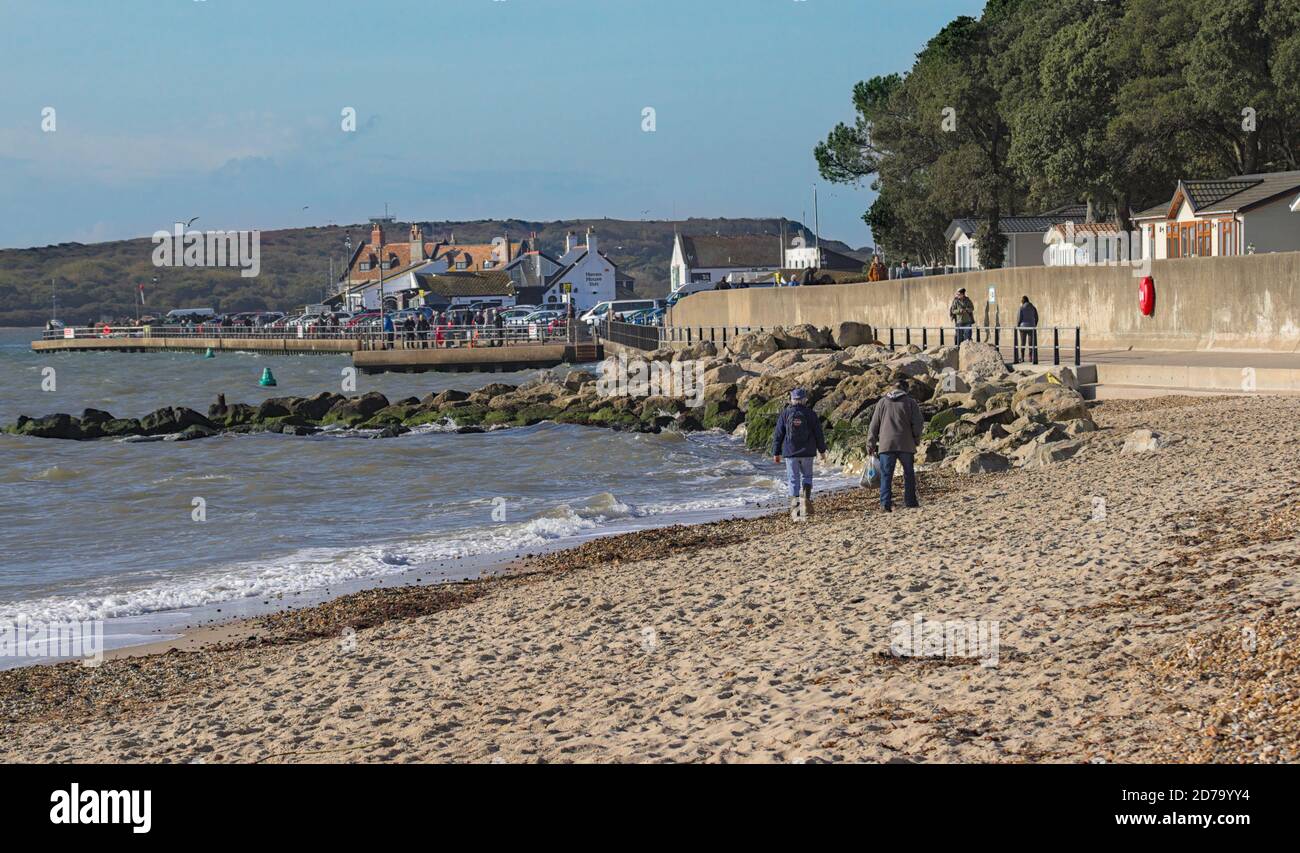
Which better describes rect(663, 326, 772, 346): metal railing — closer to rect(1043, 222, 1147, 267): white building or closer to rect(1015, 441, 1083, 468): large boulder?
rect(1043, 222, 1147, 267): white building

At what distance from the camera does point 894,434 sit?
16.5 m

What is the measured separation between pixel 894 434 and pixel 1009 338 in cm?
2032

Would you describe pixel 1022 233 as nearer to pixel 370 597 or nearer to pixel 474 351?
pixel 474 351

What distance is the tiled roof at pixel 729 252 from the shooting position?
130 meters

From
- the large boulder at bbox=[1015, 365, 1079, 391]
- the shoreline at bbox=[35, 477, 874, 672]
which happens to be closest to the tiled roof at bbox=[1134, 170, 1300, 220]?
the large boulder at bbox=[1015, 365, 1079, 391]

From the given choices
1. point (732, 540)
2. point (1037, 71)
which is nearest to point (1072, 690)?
point (732, 540)

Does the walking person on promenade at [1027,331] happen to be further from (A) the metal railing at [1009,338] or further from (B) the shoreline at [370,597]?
(B) the shoreline at [370,597]

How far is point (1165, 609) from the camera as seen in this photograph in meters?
9.50

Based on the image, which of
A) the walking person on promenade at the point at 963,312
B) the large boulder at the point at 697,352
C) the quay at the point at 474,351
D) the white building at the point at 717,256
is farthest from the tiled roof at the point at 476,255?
the walking person on promenade at the point at 963,312

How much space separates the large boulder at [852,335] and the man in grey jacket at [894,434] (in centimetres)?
2497

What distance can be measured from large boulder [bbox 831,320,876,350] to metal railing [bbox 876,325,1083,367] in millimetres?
609

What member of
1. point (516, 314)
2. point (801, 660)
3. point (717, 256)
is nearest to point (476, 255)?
point (717, 256)
